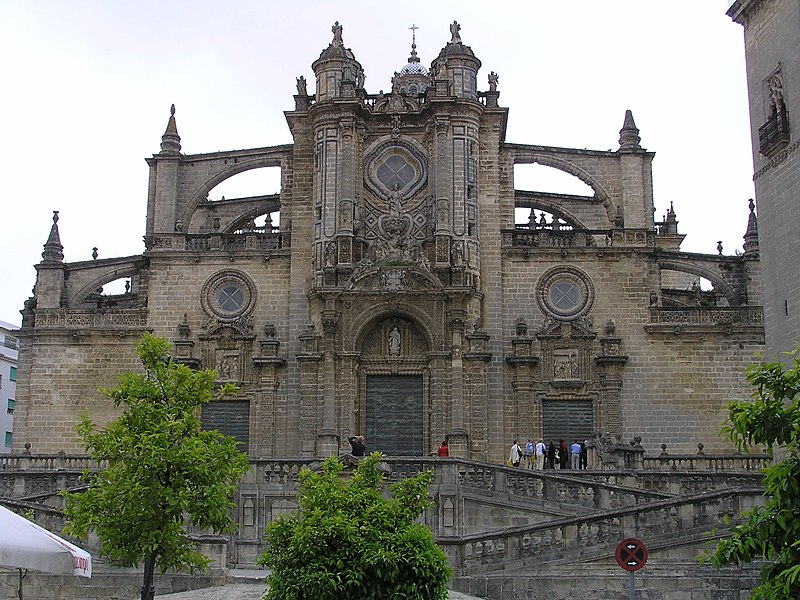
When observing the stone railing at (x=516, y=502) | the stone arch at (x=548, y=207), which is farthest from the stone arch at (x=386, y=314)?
the stone railing at (x=516, y=502)

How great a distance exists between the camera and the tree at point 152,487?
52.6ft

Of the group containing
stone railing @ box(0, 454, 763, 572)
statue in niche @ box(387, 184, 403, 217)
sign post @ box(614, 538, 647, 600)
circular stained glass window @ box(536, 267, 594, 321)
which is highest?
statue in niche @ box(387, 184, 403, 217)

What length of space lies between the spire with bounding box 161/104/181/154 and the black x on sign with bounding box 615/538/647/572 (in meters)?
24.3

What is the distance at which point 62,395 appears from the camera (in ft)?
111

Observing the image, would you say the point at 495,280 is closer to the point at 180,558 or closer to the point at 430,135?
the point at 430,135

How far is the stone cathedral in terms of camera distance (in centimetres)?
3281

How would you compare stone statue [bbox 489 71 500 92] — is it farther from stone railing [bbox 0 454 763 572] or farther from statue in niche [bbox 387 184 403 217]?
stone railing [bbox 0 454 763 572]

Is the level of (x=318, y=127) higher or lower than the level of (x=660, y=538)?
higher

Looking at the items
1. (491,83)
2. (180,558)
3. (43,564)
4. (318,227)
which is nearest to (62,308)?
(318,227)

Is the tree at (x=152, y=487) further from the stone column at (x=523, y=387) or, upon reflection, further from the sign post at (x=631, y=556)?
the stone column at (x=523, y=387)

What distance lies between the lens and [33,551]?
1027 centimetres

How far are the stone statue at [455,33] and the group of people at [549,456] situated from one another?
12626 millimetres

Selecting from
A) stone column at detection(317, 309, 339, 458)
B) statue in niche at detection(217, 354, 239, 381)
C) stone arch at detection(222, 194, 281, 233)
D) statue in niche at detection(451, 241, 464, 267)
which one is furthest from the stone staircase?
stone arch at detection(222, 194, 281, 233)

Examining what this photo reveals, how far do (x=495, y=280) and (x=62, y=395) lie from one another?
1318 cm
